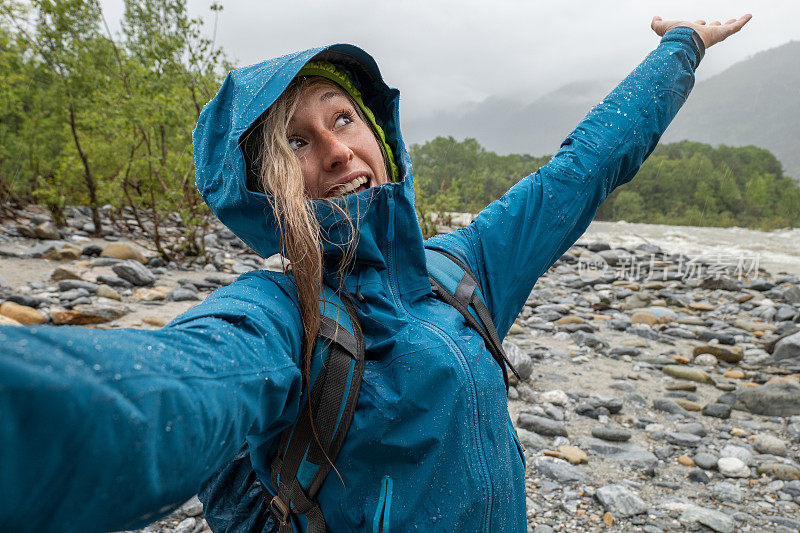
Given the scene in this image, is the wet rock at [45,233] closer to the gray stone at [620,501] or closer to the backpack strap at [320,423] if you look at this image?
the gray stone at [620,501]

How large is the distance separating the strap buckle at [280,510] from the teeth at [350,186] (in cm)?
74

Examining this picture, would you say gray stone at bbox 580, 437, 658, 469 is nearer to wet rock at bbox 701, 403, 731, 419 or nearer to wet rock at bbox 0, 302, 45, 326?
wet rock at bbox 701, 403, 731, 419

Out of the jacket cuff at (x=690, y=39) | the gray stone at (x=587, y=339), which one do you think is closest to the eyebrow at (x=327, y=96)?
the jacket cuff at (x=690, y=39)

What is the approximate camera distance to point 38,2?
760 centimetres

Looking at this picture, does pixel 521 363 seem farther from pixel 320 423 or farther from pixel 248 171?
pixel 320 423

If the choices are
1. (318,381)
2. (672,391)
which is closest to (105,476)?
(318,381)

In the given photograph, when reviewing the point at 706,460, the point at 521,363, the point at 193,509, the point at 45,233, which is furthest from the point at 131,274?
the point at 706,460

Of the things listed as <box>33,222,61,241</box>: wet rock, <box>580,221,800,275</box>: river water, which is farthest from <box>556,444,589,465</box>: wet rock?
<box>580,221,800,275</box>: river water

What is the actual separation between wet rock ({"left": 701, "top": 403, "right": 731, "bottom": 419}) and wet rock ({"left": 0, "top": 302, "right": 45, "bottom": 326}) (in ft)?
20.4

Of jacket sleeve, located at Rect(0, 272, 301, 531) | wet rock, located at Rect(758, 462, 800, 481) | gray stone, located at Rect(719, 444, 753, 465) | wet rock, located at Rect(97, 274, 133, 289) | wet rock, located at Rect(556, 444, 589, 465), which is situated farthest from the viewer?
wet rock, located at Rect(97, 274, 133, 289)

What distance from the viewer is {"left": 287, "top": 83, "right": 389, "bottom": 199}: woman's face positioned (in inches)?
53.3

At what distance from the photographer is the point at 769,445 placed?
157 inches

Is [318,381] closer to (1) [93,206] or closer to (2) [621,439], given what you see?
(2) [621,439]

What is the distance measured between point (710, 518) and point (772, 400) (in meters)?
2.20
